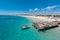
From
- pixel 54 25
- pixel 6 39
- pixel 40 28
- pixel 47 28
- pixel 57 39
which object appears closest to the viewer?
pixel 57 39

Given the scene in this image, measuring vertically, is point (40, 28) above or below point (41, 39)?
above

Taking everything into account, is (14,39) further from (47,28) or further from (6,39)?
(47,28)

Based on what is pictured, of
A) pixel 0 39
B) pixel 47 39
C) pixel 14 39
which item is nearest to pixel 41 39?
pixel 47 39

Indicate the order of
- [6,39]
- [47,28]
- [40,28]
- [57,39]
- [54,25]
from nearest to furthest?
[57,39] < [6,39] < [40,28] < [47,28] < [54,25]

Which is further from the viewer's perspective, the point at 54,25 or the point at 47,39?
the point at 54,25

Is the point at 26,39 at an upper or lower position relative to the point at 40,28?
lower

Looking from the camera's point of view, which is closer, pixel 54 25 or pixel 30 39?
pixel 30 39

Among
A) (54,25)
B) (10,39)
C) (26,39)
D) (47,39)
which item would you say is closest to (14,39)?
(10,39)

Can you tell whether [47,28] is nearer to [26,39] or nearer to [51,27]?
[51,27]

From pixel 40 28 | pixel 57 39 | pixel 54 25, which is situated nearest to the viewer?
pixel 57 39
